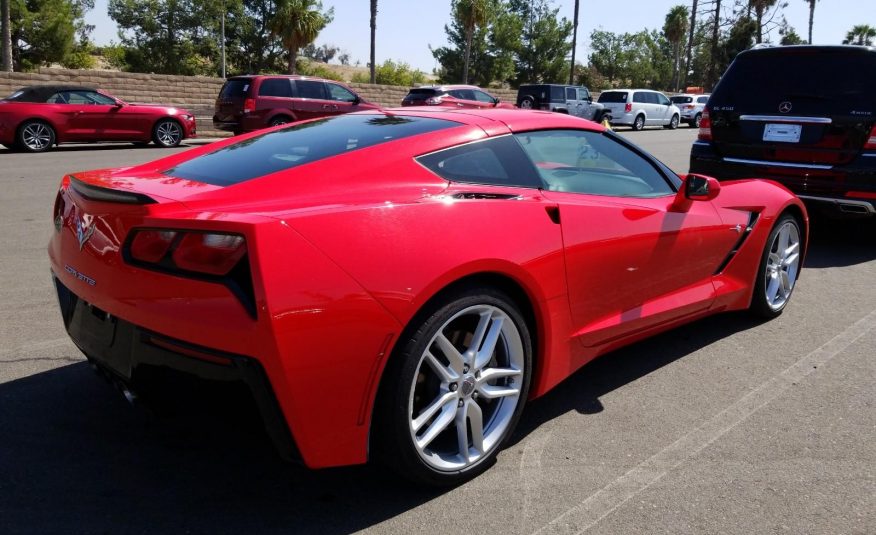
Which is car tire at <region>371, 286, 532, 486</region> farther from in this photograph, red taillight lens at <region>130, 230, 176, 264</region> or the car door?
red taillight lens at <region>130, 230, 176, 264</region>

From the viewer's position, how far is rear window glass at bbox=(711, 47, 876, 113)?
6.53 metres

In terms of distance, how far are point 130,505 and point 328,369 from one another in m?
0.94

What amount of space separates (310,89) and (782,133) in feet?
45.5

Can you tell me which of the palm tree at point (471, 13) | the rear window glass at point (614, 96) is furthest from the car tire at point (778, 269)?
the palm tree at point (471, 13)

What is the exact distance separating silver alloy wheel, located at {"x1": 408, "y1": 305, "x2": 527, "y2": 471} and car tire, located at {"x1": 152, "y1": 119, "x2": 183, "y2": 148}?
15734 mm

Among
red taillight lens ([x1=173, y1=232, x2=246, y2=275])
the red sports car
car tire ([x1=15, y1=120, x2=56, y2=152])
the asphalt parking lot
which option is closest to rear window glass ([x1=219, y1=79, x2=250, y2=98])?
the red sports car

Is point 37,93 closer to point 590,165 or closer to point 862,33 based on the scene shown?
Result: point 590,165

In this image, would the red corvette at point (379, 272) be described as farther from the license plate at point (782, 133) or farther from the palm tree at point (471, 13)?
the palm tree at point (471, 13)

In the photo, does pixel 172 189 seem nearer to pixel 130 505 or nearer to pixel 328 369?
pixel 328 369

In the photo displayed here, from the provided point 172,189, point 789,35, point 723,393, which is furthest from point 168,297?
point 789,35

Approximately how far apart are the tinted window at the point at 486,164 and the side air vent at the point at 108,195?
104 cm

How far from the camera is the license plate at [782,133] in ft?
22.1

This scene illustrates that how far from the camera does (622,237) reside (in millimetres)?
3434

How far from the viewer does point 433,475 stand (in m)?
2.65
